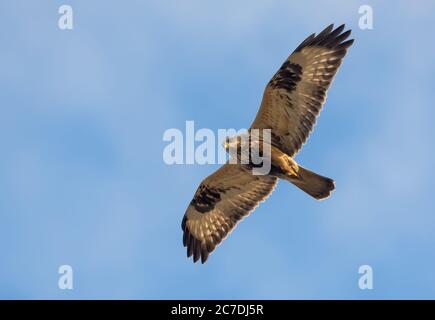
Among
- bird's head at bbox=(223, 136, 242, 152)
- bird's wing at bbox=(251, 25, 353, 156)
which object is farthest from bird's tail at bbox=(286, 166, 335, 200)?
bird's head at bbox=(223, 136, 242, 152)

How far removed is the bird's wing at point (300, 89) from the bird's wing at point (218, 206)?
1200 millimetres

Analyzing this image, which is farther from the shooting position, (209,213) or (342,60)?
(209,213)

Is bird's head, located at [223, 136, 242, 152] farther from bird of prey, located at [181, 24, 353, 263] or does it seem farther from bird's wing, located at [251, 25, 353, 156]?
A: bird's wing, located at [251, 25, 353, 156]

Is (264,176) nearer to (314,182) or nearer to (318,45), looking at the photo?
(314,182)

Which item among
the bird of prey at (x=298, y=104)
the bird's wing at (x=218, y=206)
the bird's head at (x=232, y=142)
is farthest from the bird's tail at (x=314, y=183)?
the bird's head at (x=232, y=142)

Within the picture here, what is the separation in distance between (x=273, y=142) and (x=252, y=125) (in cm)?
50

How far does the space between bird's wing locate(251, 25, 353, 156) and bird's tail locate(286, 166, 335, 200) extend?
47 cm

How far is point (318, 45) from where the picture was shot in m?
15.1

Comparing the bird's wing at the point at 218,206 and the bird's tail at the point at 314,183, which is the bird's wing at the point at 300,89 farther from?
the bird's wing at the point at 218,206

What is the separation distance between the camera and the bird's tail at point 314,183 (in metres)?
14.6
